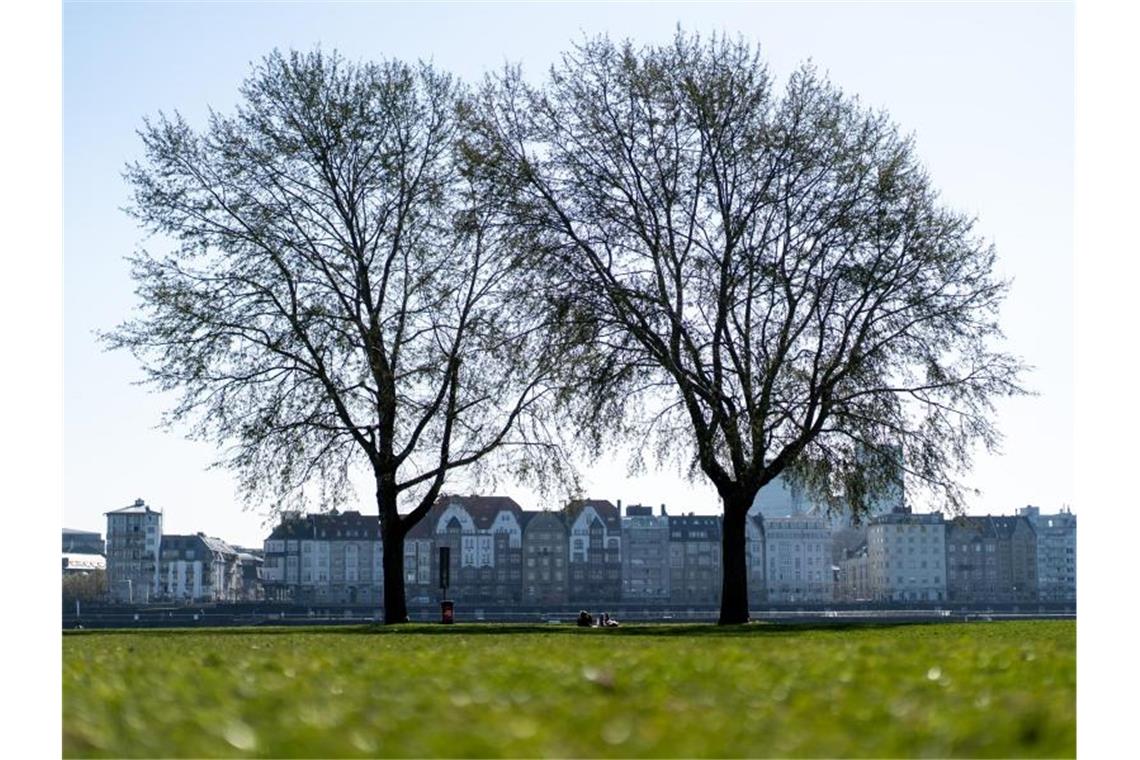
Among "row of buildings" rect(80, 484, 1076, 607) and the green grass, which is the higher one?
the green grass

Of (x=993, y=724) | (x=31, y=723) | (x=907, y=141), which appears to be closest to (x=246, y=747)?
(x=31, y=723)

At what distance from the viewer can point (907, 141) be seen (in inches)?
1177

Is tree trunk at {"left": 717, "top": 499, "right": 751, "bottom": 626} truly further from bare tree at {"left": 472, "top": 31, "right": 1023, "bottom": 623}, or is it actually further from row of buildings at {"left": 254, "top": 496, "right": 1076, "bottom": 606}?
row of buildings at {"left": 254, "top": 496, "right": 1076, "bottom": 606}

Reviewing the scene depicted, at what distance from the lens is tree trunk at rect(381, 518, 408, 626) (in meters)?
33.2

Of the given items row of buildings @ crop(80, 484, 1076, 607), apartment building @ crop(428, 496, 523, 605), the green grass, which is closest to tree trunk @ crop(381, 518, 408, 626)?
the green grass

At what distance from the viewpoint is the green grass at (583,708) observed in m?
4.71

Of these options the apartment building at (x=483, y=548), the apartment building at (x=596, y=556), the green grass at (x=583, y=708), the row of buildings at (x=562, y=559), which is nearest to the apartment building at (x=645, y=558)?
the row of buildings at (x=562, y=559)

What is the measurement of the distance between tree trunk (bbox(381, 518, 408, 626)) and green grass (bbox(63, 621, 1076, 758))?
25.3m

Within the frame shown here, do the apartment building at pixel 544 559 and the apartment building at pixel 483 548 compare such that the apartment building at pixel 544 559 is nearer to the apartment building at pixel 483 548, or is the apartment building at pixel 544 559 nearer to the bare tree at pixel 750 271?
the apartment building at pixel 483 548

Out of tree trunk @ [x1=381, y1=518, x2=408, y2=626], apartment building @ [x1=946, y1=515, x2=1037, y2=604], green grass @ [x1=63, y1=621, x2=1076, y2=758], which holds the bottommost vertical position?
apartment building @ [x1=946, y1=515, x2=1037, y2=604]

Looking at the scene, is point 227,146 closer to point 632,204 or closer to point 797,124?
point 632,204

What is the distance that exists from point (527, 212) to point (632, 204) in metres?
2.05

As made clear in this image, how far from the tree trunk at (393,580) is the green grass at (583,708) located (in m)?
25.3

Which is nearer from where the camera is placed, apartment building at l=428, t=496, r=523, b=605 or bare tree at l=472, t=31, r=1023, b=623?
bare tree at l=472, t=31, r=1023, b=623
